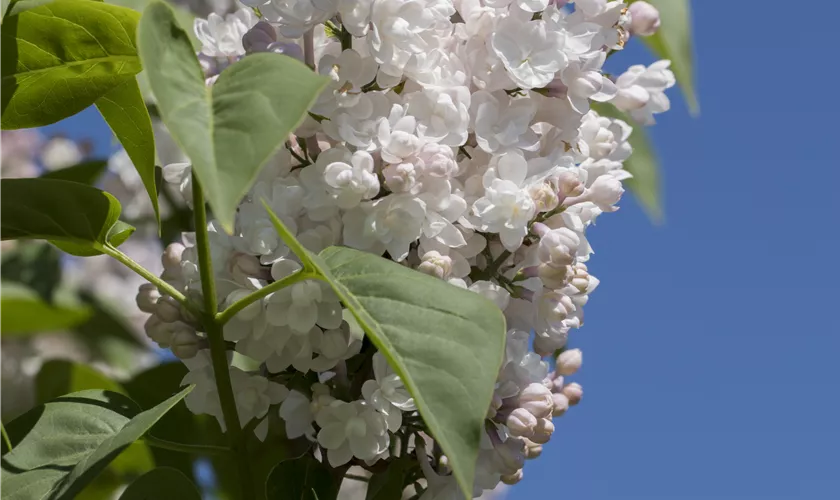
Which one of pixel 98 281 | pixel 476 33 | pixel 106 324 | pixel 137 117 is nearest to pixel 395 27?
pixel 476 33

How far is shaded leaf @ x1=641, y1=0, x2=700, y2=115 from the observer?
85cm

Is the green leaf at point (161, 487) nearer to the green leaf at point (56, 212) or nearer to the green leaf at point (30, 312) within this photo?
the green leaf at point (56, 212)

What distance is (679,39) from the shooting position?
87 centimetres

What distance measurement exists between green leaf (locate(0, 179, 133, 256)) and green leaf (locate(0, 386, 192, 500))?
79mm

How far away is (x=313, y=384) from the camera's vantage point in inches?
20.1

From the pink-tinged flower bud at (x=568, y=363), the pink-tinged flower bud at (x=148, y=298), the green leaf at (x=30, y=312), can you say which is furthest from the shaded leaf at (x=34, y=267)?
the pink-tinged flower bud at (x=568, y=363)

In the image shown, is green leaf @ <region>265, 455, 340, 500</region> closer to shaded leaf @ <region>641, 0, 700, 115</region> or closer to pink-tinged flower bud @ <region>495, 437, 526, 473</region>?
pink-tinged flower bud @ <region>495, 437, 526, 473</region>

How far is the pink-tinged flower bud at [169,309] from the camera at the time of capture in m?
0.51

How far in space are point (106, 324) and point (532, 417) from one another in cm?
52

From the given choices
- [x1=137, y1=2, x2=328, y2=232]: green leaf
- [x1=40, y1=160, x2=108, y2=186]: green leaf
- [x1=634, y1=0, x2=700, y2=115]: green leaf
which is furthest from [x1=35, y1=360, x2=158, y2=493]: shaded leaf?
[x1=634, y1=0, x2=700, y2=115]: green leaf

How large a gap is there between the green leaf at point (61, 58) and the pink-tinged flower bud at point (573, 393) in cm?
29

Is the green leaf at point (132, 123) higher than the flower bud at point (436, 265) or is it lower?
higher

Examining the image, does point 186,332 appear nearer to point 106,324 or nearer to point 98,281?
point 106,324

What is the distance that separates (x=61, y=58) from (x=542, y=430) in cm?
30
